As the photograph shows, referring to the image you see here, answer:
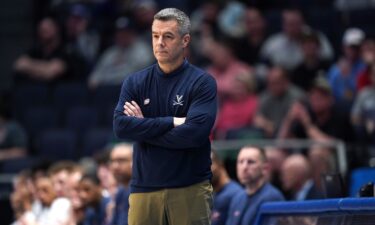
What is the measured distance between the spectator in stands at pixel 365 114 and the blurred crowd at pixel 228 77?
0.02 metres

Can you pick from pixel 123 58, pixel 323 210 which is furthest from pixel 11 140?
pixel 323 210

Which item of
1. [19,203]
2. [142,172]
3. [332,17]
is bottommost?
[19,203]

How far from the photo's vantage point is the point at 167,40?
282 inches

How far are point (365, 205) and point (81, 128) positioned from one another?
8.26 metres

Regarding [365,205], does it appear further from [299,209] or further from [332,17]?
[332,17]

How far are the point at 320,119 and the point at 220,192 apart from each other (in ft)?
10.4

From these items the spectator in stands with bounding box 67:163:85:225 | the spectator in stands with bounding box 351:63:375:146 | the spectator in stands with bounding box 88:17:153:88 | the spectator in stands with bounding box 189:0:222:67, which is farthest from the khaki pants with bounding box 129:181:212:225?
the spectator in stands with bounding box 88:17:153:88

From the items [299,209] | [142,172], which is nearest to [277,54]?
[299,209]

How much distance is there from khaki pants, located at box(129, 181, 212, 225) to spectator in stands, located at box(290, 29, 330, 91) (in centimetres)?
706

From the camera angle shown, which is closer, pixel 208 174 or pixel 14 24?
pixel 208 174

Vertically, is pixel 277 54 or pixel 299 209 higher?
pixel 277 54

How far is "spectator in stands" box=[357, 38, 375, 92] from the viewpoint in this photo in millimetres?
13570

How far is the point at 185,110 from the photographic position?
23.9 ft

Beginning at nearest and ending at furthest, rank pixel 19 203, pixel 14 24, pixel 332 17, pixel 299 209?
1. pixel 299 209
2. pixel 19 203
3. pixel 332 17
4. pixel 14 24
